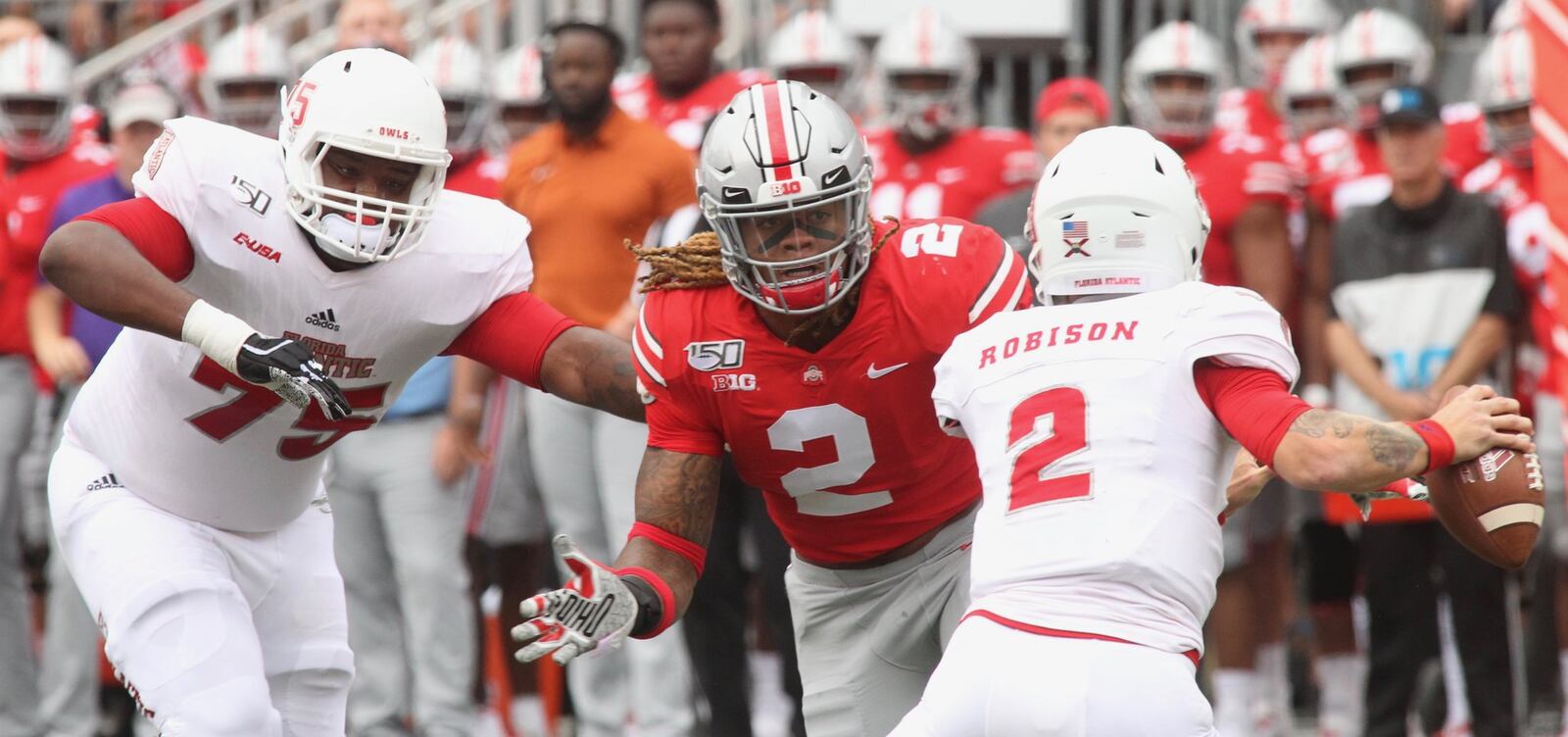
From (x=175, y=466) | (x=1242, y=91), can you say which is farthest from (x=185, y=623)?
(x=1242, y=91)

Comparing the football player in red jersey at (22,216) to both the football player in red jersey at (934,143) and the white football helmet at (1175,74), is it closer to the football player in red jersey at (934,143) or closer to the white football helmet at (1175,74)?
the football player in red jersey at (934,143)

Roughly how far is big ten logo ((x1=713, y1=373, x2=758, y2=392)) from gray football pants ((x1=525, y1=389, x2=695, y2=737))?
2.14 metres

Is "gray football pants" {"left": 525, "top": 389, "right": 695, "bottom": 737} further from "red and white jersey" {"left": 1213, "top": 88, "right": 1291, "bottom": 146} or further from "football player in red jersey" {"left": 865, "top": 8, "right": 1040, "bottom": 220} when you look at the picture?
"red and white jersey" {"left": 1213, "top": 88, "right": 1291, "bottom": 146}

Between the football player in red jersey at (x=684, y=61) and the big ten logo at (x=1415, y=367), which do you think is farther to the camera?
the football player in red jersey at (x=684, y=61)

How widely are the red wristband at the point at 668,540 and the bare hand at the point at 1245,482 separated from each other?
3.39 feet

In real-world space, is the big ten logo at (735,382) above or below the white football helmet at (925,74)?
above

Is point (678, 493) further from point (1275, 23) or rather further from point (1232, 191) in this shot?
point (1275, 23)

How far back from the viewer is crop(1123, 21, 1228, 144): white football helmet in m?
7.03

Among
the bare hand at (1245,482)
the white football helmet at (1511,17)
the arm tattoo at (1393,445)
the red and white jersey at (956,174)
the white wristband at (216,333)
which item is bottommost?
the red and white jersey at (956,174)

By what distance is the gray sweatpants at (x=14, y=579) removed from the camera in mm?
7113

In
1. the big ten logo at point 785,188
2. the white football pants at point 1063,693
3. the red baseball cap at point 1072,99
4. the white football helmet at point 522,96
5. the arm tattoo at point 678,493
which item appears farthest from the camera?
the white football helmet at point 522,96

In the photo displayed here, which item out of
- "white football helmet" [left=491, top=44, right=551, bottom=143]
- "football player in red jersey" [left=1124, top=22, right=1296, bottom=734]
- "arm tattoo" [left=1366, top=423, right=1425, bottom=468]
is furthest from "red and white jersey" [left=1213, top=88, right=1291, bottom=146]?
"arm tattoo" [left=1366, top=423, right=1425, bottom=468]

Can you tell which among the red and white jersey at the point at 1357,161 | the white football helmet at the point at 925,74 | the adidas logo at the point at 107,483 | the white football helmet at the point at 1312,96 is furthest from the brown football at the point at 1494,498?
the white football helmet at the point at 1312,96

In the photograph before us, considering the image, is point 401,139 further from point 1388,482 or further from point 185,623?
point 1388,482
